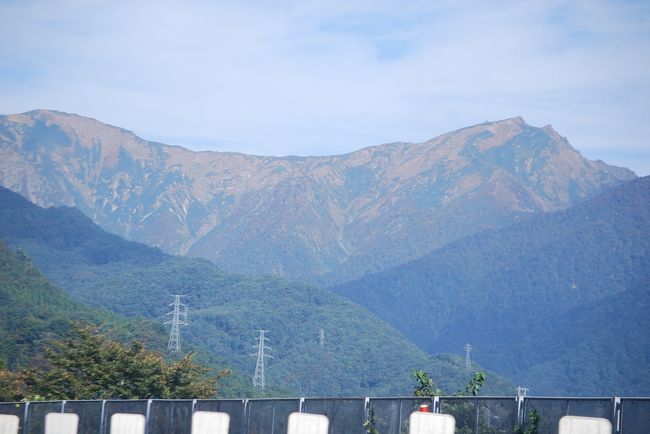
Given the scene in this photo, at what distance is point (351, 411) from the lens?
52.4 ft

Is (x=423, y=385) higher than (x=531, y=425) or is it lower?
higher

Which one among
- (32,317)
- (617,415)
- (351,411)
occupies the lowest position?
(351,411)

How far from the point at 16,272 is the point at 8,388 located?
112120mm

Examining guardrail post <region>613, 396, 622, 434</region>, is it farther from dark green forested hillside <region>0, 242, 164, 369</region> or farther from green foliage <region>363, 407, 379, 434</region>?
dark green forested hillside <region>0, 242, 164, 369</region>

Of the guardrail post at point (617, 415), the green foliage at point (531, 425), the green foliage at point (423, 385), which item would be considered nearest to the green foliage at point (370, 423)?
the green foliage at point (531, 425)

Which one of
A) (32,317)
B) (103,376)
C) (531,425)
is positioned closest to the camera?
(531,425)

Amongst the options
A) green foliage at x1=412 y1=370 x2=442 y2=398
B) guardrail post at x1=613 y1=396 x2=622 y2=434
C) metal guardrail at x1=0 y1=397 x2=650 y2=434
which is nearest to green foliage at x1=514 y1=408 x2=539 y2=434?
metal guardrail at x1=0 y1=397 x2=650 y2=434

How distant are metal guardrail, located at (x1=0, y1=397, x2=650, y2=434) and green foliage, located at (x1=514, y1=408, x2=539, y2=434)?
6 centimetres

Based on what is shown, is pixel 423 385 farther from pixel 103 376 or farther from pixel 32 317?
pixel 32 317

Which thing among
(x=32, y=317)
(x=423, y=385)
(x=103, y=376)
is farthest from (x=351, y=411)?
(x=32, y=317)

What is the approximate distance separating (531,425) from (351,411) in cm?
278

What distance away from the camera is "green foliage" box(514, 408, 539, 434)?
14.6 metres

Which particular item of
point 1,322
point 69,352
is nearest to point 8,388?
point 69,352

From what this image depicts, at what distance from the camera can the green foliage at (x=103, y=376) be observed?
40406 mm
